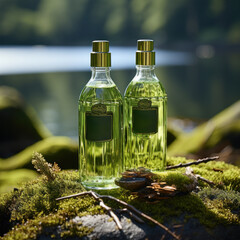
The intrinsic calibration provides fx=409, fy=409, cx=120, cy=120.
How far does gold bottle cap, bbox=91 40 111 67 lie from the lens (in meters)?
2.97

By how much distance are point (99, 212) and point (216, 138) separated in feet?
15.6

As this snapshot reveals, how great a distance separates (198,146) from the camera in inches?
290

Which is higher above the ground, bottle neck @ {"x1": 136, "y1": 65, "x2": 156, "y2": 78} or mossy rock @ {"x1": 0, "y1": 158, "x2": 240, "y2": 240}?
bottle neck @ {"x1": 136, "y1": 65, "x2": 156, "y2": 78}

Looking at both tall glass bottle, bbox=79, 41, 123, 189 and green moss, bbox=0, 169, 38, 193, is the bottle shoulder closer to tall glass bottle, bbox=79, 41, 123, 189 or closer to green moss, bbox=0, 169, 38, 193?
tall glass bottle, bbox=79, 41, 123, 189

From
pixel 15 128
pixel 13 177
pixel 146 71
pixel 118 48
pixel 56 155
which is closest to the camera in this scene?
pixel 146 71

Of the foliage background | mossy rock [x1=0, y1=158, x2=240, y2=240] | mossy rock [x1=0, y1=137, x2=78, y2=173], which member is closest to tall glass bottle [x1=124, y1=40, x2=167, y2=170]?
mossy rock [x1=0, y1=158, x2=240, y2=240]

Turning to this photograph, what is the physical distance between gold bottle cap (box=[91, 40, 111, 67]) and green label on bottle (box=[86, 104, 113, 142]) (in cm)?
31

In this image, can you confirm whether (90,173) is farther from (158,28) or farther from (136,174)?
(158,28)

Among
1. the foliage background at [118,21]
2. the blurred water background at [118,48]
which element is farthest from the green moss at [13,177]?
the foliage background at [118,21]

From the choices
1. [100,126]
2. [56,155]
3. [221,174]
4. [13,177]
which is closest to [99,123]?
[100,126]

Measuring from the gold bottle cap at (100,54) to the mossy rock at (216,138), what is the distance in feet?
14.3

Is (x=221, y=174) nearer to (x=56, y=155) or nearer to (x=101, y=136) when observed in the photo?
(x=101, y=136)

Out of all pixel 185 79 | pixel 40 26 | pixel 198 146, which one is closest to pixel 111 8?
pixel 40 26

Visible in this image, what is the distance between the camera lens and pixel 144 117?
319 centimetres
